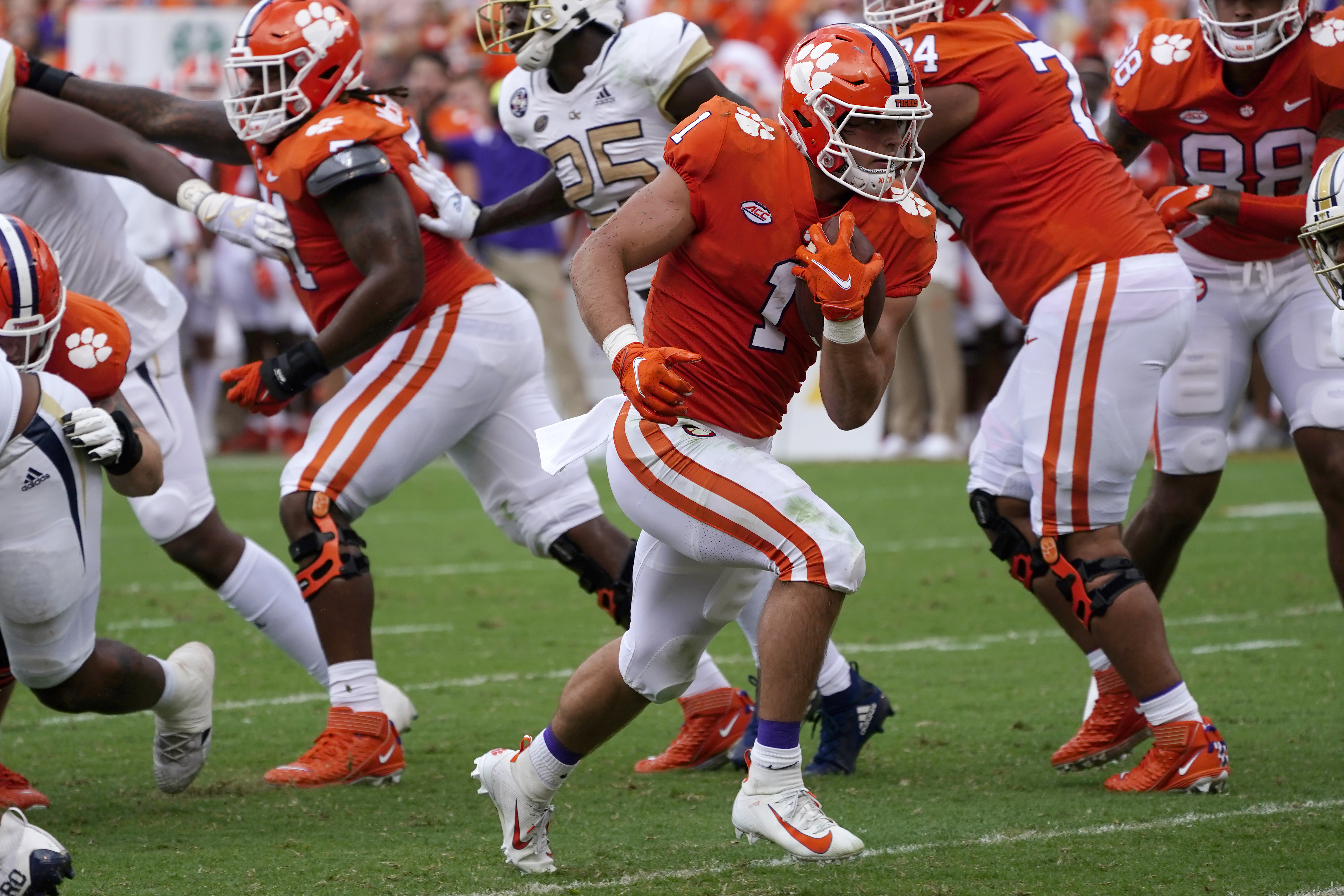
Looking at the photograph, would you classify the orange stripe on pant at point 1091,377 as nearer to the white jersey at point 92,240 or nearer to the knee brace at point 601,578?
the knee brace at point 601,578

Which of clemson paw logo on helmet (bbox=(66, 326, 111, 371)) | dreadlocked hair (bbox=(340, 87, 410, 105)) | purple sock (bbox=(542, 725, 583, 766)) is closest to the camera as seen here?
purple sock (bbox=(542, 725, 583, 766))

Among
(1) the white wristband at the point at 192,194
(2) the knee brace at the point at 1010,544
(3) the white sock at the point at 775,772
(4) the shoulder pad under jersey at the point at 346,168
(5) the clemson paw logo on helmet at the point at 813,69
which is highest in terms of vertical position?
(5) the clemson paw logo on helmet at the point at 813,69

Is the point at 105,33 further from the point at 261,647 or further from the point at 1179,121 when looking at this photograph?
the point at 1179,121

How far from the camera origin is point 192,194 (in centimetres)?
461

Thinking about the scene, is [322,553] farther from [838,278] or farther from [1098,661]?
[1098,661]

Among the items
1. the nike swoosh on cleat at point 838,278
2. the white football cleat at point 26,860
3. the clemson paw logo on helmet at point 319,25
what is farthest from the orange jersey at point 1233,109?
the white football cleat at point 26,860

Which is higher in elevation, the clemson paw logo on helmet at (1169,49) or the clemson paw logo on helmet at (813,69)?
the clemson paw logo on helmet at (813,69)

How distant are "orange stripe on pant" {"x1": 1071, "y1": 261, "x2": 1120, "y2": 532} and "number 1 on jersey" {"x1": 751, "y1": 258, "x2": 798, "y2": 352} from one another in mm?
970

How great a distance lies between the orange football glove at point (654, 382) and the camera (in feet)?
9.64

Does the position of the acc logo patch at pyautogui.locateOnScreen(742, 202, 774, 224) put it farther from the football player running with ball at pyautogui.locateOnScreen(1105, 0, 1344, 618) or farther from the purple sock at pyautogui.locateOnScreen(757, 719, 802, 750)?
the football player running with ball at pyautogui.locateOnScreen(1105, 0, 1344, 618)

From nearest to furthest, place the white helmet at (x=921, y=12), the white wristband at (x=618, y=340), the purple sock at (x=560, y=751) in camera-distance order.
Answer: the white wristband at (x=618, y=340)
the purple sock at (x=560, y=751)
the white helmet at (x=921, y=12)

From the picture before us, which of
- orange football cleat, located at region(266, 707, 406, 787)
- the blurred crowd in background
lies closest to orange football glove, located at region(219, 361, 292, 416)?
orange football cleat, located at region(266, 707, 406, 787)

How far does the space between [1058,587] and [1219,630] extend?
2.27 meters

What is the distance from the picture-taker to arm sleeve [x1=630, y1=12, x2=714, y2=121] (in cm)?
476
